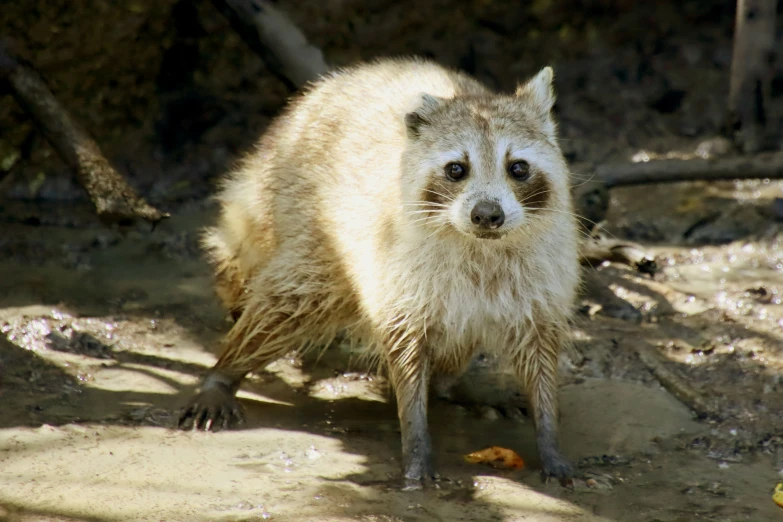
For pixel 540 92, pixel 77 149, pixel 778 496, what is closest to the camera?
pixel 778 496

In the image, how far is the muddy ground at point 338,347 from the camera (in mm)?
3875

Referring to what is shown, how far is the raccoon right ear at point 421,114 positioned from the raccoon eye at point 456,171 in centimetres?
26

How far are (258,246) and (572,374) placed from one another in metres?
1.63

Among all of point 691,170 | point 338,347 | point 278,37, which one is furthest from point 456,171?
point 691,170

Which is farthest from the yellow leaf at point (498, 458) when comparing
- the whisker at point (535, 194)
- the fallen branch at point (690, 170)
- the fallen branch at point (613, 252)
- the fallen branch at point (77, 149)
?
the fallen branch at point (690, 170)

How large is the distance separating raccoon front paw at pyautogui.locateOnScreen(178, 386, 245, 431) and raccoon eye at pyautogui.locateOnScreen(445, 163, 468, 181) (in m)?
1.43

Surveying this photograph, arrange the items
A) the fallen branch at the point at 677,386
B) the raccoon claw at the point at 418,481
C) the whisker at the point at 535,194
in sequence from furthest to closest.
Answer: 1. the fallen branch at the point at 677,386
2. the whisker at the point at 535,194
3. the raccoon claw at the point at 418,481

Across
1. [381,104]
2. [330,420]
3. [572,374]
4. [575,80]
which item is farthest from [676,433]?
[575,80]

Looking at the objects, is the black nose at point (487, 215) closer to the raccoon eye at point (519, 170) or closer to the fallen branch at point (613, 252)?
the raccoon eye at point (519, 170)

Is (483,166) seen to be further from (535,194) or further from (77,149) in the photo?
(77,149)

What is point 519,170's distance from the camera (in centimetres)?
413

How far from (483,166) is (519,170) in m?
0.15

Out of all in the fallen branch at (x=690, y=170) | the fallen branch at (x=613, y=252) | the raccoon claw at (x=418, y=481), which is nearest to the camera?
the raccoon claw at (x=418, y=481)

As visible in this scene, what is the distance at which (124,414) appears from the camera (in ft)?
14.6
